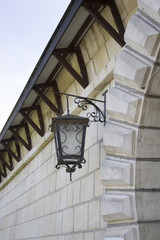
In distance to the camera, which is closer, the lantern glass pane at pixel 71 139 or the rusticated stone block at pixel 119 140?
the rusticated stone block at pixel 119 140

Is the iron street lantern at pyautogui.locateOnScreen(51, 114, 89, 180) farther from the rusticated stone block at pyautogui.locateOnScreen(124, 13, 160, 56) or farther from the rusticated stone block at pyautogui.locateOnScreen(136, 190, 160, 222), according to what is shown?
the rusticated stone block at pyautogui.locateOnScreen(124, 13, 160, 56)

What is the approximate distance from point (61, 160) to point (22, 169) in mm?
4606

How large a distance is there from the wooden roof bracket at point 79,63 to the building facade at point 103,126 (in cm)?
1

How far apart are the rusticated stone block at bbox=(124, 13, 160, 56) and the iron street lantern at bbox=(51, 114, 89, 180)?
1090 millimetres

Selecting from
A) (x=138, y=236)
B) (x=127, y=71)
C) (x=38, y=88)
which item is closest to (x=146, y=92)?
(x=127, y=71)

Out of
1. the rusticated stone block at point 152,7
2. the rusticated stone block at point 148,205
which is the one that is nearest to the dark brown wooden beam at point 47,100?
the rusticated stone block at point 148,205

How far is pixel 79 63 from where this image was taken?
4871 mm

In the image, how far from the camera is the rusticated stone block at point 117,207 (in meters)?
3.10

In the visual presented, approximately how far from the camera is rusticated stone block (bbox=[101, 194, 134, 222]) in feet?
10.2

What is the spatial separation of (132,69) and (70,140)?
3.49ft

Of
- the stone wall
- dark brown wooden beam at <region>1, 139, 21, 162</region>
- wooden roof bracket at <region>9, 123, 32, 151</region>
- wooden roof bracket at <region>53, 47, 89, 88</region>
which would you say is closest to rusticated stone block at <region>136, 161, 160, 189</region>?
the stone wall

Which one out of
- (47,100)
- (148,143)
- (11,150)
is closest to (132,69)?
(148,143)

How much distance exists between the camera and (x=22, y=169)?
26.9ft

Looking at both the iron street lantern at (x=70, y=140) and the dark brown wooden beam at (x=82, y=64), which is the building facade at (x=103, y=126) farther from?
the iron street lantern at (x=70, y=140)
